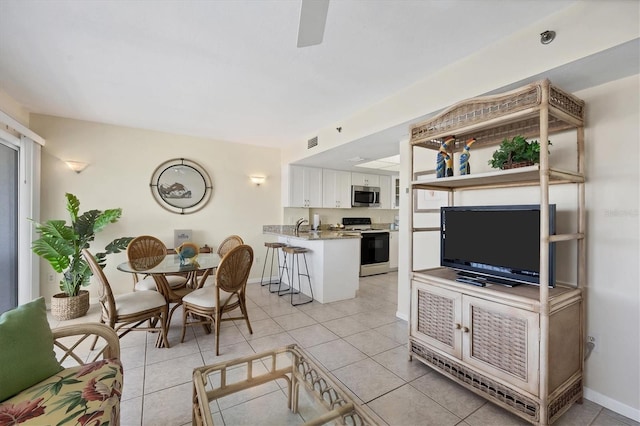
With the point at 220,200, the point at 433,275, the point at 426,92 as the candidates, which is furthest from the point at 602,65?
the point at 220,200

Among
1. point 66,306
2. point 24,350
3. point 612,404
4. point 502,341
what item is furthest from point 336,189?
point 24,350

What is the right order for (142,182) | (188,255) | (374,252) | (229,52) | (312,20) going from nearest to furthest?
(312,20) < (229,52) < (188,255) < (142,182) < (374,252)

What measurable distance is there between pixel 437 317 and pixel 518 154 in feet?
4.47

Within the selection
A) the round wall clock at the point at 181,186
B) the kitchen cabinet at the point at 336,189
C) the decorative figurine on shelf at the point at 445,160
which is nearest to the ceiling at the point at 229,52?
the decorative figurine on shelf at the point at 445,160

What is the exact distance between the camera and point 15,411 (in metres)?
1.16

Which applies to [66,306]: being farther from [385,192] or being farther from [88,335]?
[385,192]

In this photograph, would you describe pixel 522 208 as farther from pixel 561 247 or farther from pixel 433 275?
pixel 433 275

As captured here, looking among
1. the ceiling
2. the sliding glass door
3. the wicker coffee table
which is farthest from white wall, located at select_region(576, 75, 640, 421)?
the sliding glass door

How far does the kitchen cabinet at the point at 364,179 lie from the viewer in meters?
6.12

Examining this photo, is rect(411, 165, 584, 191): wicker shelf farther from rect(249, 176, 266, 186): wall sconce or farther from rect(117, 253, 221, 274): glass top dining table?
rect(249, 176, 266, 186): wall sconce

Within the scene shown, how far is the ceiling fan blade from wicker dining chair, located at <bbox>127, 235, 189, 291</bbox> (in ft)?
10.3

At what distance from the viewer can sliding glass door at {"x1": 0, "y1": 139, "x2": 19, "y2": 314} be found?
315cm

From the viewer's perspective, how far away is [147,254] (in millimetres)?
3576

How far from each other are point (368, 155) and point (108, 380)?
12.8 ft
